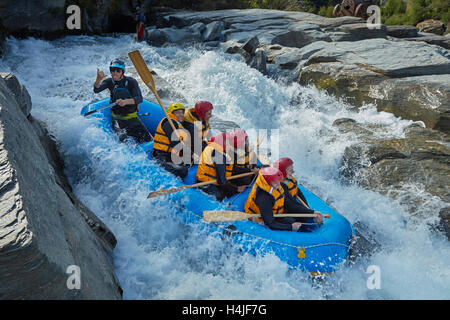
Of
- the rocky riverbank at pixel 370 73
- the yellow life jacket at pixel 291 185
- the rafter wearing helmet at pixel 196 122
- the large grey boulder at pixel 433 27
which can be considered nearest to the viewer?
the yellow life jacket at pixel 291 185

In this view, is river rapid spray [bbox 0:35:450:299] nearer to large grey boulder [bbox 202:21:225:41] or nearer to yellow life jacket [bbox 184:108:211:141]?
yellow life jacket [bbox 184:108:211:141]

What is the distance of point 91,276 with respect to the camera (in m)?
2.22

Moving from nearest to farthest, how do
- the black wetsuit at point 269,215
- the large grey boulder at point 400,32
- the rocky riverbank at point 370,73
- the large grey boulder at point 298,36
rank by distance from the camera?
1. the black wetsuit at point 269,215
2. the rocky riverbank at point 370,73
3. the large grey boulder at point 298,36
4. the large grey boulder at point 400,32

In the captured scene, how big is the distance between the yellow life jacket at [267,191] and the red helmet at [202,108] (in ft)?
4.01

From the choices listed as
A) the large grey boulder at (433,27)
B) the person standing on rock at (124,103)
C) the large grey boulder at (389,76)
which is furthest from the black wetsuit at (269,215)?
the large grey boulder at (433,27)

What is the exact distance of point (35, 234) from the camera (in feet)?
5.60

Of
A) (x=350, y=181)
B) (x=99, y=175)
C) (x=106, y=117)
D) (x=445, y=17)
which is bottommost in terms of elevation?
(x=350, y=181)

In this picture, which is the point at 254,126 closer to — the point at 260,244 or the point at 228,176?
the point at 228,176

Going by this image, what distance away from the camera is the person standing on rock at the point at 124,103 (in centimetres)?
473

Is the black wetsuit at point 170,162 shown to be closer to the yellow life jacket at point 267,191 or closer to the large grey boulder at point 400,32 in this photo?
A: the yellow life jacket at point 267,191

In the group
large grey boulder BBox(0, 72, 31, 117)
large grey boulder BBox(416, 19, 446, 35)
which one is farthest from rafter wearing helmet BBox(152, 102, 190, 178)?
large grey boulder BBox(416, 19, 446, 35)

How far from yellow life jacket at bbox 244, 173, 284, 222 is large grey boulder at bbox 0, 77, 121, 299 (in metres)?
1.57
